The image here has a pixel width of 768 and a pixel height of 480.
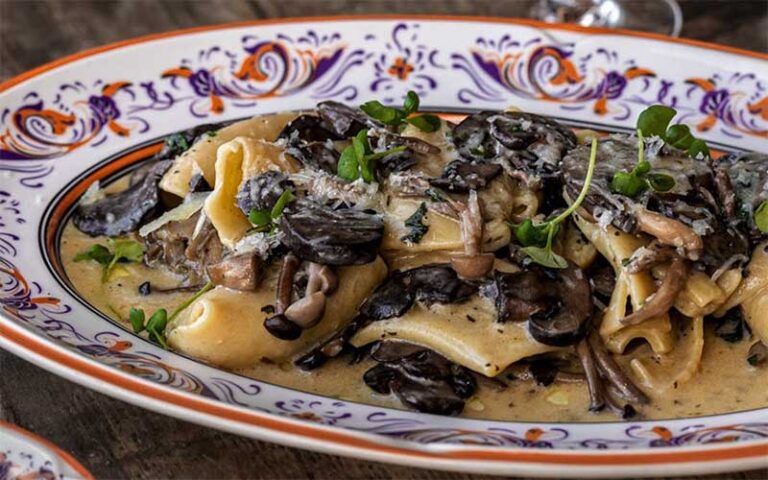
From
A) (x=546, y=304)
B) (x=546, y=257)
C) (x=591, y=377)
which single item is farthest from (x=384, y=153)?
(x=591, y=377)

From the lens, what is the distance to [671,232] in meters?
3.75

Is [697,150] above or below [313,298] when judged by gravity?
above

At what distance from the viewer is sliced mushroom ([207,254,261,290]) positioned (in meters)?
3.88

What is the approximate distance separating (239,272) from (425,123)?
1.03 m

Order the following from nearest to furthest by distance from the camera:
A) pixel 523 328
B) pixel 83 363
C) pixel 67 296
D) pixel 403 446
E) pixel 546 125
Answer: pixel 403 446
pixel 83 363
pixel 523 328
pixel 67 296
pixel 546 125

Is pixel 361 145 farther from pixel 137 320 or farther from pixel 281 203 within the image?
pixel 137 320

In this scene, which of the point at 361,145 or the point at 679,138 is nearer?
the point at 361,145

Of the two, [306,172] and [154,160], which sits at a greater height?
[306,172]

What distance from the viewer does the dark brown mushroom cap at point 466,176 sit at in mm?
3994

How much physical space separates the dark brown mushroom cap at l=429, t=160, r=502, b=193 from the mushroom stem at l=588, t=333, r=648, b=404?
0.69 metres

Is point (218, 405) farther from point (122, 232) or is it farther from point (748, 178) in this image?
point (748, 178)

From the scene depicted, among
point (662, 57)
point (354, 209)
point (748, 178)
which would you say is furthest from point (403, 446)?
point (662, 57)

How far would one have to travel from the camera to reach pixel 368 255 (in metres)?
3.79

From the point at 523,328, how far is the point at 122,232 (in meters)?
1.82
